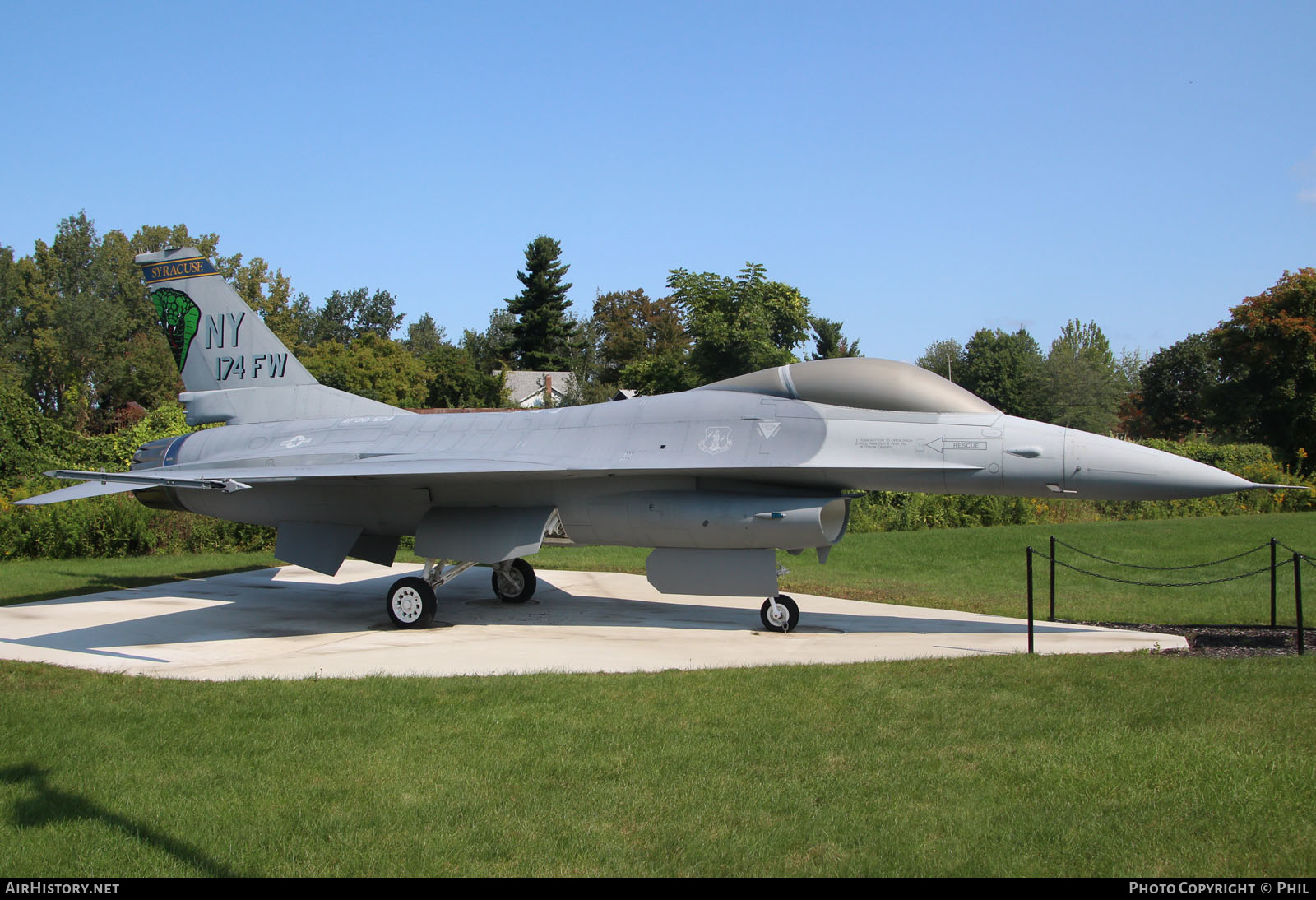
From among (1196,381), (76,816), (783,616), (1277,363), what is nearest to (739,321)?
(1277,363)

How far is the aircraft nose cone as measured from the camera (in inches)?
366

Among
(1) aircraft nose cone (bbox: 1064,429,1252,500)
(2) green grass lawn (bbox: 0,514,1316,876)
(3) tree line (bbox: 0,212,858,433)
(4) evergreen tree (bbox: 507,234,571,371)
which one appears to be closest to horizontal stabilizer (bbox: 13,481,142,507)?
(2) green grass lawn (bbox: 0,514,1316,876)

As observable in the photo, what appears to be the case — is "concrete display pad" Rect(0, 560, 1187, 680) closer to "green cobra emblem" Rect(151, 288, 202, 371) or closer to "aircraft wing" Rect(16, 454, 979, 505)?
"aircraft wing" Rect(16, 454, 979, 505)

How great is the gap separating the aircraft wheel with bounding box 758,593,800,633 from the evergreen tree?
64.1 meters

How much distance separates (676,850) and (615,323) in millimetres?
87982

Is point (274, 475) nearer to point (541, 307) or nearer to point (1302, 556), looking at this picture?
point (1302, 556)

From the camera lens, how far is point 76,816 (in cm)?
495

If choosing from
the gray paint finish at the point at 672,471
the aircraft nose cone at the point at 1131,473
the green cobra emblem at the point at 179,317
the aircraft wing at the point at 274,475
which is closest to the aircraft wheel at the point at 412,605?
the gray paint finish at the point at 672,471

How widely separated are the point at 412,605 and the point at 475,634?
100cm

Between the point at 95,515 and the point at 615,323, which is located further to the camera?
the point at 615,323
